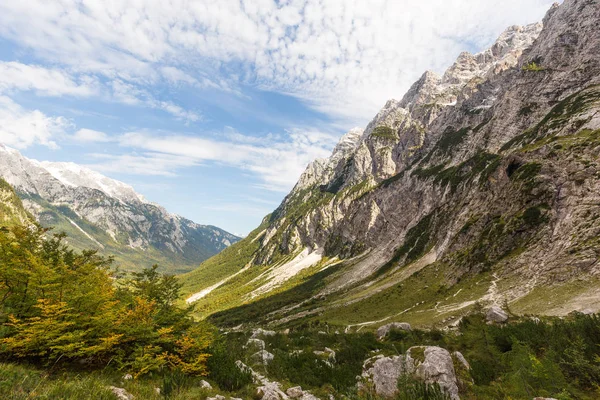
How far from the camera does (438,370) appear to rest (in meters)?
16.0

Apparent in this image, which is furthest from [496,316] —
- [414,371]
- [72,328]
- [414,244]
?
[414,244]

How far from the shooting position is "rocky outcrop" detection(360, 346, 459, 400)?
51.3 ft

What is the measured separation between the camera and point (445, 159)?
639 ft

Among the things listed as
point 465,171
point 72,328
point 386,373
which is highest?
point 465,171

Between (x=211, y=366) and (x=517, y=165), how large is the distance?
335 feet

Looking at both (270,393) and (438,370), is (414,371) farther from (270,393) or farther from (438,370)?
(270,393)

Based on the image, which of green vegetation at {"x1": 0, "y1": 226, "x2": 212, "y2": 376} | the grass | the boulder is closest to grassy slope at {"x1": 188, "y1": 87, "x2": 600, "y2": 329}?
the boulder

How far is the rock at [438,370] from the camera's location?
15.3 m

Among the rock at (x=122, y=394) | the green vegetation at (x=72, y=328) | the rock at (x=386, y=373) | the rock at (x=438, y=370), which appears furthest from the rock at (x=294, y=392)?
the rock at (x=122, y=394)

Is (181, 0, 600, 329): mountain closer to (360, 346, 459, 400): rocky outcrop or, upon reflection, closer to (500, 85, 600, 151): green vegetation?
(500, 85, 600, 151): green vegetation

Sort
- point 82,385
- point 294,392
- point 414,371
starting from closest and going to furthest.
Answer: point 82,385 → point 414,371 → point 294,392

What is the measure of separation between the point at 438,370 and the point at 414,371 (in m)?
1.48

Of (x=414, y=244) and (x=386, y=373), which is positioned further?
(x=414, y=244)

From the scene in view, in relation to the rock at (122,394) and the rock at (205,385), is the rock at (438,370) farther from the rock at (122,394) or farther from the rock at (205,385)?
the rock at (122,394)
